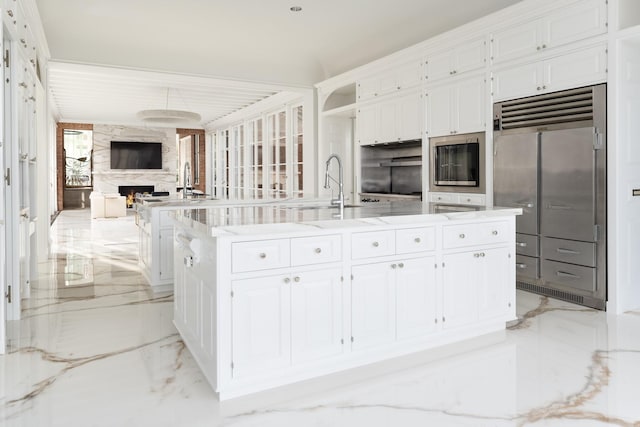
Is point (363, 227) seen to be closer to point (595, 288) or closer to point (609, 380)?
point (609, 380)

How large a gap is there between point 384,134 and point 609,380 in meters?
4.33

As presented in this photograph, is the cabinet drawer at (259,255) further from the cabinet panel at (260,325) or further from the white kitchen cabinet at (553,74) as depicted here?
the white kitchen cabinet at (553,74)

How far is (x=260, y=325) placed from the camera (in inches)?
90.7

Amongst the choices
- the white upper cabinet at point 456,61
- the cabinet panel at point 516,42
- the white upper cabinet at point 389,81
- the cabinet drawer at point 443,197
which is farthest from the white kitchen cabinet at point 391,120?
the cabinet panel at point 516,42

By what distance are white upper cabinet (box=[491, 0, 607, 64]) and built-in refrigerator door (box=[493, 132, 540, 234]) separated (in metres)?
0.76

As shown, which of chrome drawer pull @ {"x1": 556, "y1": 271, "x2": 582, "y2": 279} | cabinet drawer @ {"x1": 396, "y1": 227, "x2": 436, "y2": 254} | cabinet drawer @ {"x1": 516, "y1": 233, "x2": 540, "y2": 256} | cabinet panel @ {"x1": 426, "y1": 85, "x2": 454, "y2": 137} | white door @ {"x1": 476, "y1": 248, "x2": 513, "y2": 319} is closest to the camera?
cabinet drawer @ {"x1": 396, "y1": 227, "x2": 436, "y2": 254}

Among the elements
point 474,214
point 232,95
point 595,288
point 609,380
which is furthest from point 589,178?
point 232,95

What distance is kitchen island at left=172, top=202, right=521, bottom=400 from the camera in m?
2.26

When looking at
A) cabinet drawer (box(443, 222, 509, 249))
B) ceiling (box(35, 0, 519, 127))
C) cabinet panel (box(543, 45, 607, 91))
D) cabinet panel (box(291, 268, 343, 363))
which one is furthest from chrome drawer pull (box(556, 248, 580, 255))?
ceiling (box(35, 0, 519, 127))

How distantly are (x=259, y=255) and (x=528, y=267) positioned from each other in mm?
3131

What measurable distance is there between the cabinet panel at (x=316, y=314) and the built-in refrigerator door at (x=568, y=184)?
2.51 meters

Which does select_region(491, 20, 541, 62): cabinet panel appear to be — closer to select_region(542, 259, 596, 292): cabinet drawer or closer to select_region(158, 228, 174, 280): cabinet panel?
select_region(542, 259, 596, 292): cabinet drawer

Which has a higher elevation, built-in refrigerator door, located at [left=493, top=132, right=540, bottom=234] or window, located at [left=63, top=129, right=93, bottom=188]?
window, located at [left=63, top=129, right=93, bottom=188]

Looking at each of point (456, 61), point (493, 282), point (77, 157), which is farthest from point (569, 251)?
point (77, 157)
